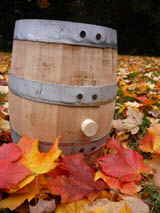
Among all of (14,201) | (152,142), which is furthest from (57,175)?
(152,142)

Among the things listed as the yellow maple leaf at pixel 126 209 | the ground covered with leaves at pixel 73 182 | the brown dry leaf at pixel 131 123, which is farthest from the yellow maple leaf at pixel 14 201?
the brown dry leaf at pixel 131 123

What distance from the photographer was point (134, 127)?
159 cm

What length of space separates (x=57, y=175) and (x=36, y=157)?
0.12 metres

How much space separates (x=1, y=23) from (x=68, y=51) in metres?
9.65

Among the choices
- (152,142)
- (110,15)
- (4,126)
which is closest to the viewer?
(152,142)

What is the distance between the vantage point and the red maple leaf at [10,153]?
1.01 meters

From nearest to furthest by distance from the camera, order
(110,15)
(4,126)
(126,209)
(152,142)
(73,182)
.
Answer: (126,209) → (73,182) → (152,142) → (4,126) → (110,15)

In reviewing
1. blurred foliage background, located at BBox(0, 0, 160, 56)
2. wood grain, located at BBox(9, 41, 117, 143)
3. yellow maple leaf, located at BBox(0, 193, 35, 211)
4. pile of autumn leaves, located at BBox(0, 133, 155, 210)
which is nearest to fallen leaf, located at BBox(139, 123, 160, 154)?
pile of autumn leaves, located at BBox(0, 133, 155, 210)

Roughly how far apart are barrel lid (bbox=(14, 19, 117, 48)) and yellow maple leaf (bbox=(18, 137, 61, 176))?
→ 0.39 m

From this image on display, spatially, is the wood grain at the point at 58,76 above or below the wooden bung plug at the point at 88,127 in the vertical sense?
above

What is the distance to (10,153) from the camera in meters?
1.02

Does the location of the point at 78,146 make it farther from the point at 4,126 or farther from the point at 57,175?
the point at 4,126

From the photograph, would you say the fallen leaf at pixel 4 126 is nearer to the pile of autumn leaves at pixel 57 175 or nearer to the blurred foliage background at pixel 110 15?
the pile of autumn leaves at pixel 57 175

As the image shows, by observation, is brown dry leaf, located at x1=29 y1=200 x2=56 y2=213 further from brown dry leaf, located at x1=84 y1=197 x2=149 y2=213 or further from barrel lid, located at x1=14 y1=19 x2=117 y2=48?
barrel lid, located at x1=14 y1=19 x2=117 y2=48
